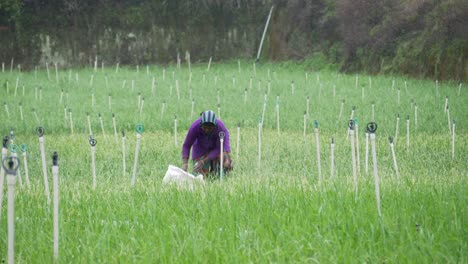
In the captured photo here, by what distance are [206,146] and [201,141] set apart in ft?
0.29

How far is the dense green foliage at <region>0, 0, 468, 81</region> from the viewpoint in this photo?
23859 mm

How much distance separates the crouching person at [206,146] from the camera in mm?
8258

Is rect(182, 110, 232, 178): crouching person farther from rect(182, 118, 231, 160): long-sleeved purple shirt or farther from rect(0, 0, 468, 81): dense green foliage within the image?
rect(0, 0, 468, 81): dense green foliage

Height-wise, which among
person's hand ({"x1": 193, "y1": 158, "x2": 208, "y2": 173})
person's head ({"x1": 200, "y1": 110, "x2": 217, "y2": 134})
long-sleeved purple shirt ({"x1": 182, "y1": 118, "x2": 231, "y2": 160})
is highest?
person's head ({"x1": 200, "y1": 110, "x2": 217, "y2": 134})

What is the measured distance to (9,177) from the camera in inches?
149

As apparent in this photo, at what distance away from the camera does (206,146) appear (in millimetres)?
8695

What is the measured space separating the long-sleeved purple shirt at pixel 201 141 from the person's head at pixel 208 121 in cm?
9

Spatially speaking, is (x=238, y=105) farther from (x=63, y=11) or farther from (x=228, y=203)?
(x=63, y=11)

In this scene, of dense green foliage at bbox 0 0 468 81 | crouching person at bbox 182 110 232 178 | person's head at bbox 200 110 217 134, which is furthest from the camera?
dense green foliage at bbox 0 0 468 81

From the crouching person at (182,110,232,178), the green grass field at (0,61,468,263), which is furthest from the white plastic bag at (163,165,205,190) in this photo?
the crouching person at (182,110,232,178)

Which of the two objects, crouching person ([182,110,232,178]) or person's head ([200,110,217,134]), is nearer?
person's head ([200,110,217,134])

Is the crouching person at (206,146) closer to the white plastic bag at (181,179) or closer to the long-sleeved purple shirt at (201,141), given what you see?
the long-sleeved purple shirt at (201,141)

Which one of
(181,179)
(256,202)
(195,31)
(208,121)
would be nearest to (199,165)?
(208,121)

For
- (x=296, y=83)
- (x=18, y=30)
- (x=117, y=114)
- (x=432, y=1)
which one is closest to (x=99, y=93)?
(x=117, y=114)
